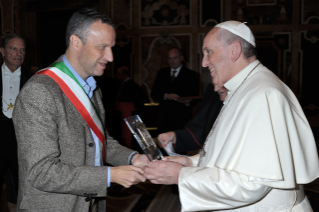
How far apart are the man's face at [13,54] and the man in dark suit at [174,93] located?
2.26 meters

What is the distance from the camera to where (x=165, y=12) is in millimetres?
8094

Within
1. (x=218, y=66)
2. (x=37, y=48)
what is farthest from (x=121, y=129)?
(x=218, y=66)

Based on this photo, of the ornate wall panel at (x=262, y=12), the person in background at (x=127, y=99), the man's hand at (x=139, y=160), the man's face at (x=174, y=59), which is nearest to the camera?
the man's hand at (x=139, y=160)

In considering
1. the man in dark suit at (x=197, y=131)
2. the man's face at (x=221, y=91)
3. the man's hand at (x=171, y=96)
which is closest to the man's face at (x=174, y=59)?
the man's hand at (x=171, y=96)

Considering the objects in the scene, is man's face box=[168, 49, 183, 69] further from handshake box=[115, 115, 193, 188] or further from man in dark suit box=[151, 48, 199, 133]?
handshake box=[115, 115, 193, 188]

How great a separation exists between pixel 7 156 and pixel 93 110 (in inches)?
83.0

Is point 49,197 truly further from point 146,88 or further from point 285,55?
point 285,55

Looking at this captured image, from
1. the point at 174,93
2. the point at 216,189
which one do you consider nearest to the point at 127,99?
the point at 174,93

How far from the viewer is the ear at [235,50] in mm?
1803

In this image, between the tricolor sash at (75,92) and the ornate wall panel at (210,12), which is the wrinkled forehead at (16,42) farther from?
the ornate wall panel at (210,12)

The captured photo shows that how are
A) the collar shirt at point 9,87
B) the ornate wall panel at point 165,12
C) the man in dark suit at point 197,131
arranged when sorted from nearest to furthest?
the man in dark suit at point 197,131 < the collar shirt at point 9,87 < the ornate wall panel at point 165,12

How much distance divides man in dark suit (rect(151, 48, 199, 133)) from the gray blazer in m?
3.25

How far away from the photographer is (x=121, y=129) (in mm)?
6570

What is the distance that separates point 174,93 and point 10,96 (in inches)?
101
